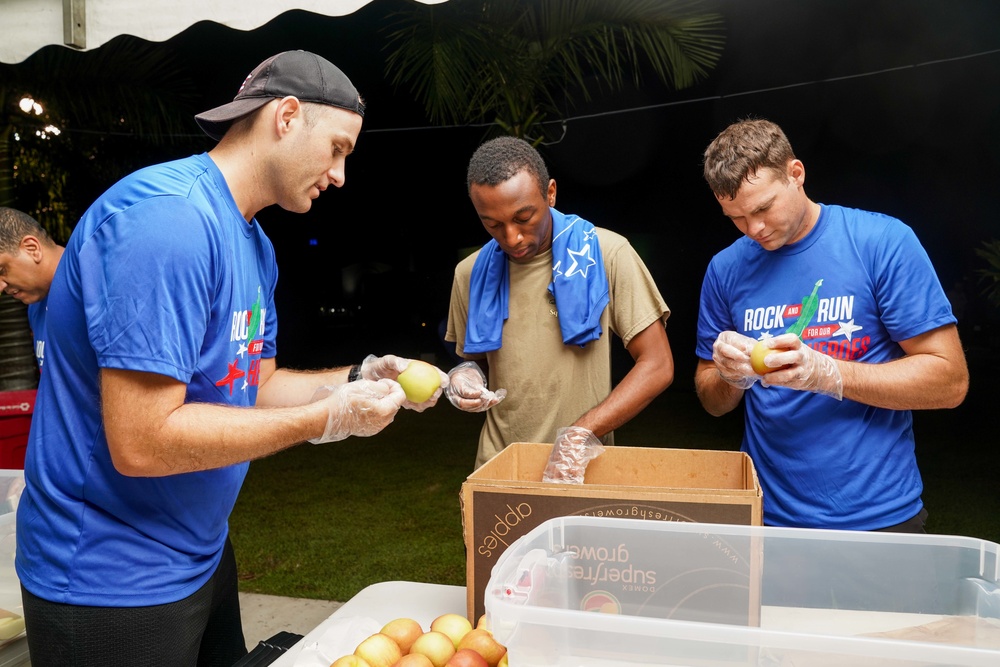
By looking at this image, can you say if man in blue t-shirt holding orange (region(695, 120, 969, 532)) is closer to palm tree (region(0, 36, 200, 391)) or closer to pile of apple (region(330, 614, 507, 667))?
pile of apple (region(330, 614, 507, 667))

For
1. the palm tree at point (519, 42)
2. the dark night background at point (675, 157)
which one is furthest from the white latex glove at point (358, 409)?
the dark night background at point (675, 157)

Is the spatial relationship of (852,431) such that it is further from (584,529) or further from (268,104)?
(268,104)

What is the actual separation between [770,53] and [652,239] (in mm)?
5876

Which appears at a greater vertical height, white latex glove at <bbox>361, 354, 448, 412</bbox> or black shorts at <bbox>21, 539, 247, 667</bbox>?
white latex glove at <bbox>361, 354, 448, 412</bbox>

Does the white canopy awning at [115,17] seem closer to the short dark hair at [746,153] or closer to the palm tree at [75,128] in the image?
the short dark hair at [746,153]

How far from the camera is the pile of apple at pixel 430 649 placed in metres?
1.38

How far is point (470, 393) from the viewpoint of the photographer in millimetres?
2178

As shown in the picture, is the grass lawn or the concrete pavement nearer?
the concrete pavement

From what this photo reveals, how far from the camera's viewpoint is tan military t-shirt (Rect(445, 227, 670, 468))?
7.72 ft

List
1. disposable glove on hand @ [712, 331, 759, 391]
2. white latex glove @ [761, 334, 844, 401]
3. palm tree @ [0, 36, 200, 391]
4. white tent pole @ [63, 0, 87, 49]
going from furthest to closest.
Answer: palm tree @ [0, 36, 200, 391], white tent pole @ [63, 0, 87, 49], disposable glove on hand @ [712, 331, 759, 391], white latex glove @ [761, 334, 844, 401]

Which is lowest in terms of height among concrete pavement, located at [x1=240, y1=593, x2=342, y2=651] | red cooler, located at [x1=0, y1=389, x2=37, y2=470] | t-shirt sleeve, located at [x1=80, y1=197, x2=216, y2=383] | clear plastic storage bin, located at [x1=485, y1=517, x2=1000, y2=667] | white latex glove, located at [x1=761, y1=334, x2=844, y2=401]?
concrete pavement, located at [x1=240, y1=593, x2=342, y2=651]

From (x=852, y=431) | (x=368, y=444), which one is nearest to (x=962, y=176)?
(x=368, y=444)

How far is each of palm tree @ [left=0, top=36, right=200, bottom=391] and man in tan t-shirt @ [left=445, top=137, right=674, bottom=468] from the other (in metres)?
4.50

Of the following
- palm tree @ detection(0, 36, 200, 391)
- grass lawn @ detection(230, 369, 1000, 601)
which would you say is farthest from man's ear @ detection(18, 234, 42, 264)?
palm tree @ detection(0, 36, 200, 391)
